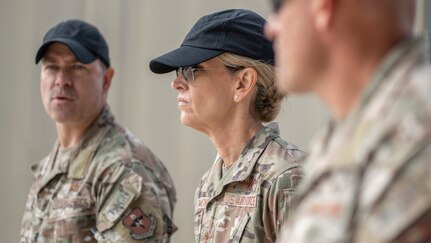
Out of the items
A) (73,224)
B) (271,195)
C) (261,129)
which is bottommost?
(73,224)

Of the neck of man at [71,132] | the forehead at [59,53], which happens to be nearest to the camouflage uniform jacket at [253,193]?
the neck of man at [71,132]

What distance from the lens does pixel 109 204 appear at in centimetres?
329

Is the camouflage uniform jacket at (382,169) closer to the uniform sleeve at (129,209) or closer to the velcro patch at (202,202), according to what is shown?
the velcro patch at (202,202)

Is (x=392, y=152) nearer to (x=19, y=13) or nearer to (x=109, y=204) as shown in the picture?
(x=109, y=204)

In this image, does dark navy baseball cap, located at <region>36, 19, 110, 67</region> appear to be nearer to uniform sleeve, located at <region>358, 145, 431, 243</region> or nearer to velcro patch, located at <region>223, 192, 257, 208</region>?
velcro patch, located at <region>223, 192, 257, 208</region>

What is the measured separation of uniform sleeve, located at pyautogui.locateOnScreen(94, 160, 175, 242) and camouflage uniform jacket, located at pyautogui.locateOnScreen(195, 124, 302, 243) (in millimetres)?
520

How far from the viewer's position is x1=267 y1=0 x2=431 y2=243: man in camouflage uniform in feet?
3.72

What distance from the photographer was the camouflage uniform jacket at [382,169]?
113 centimetres

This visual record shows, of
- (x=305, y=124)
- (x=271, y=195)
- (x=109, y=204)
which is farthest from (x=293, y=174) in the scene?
(x=305, y=124)

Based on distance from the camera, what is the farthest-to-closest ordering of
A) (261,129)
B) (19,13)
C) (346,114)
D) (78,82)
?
(19,13) < (78,82) < (261,129) < (346,114)

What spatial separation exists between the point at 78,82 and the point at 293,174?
4.56ft

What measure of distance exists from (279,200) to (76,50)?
55.7 inches

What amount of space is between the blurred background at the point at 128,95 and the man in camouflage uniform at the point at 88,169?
929mm

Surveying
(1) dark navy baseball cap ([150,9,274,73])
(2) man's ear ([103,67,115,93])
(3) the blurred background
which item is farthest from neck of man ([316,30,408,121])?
(3) the blurred background
